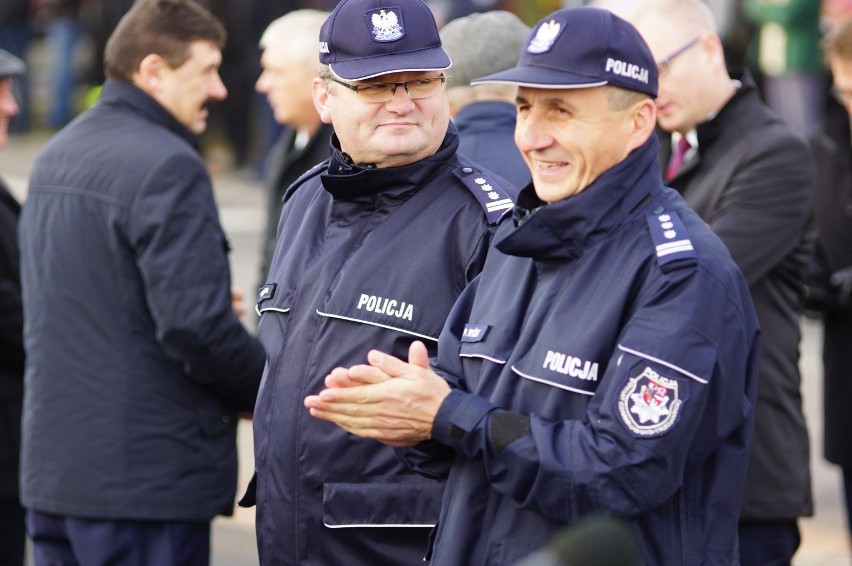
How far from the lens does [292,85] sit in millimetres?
6438

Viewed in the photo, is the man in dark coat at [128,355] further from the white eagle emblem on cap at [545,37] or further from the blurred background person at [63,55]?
the blurred background person at [63,55]

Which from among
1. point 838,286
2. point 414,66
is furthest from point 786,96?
point 414,66

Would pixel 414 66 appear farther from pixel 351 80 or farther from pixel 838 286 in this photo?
pixel 838 286

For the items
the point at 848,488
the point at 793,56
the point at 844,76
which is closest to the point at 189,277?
the point at 844,76

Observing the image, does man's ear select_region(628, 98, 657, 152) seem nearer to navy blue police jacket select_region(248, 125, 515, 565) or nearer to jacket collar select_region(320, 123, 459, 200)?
navy blue police jacket select_region(248, 125, 515, 565)

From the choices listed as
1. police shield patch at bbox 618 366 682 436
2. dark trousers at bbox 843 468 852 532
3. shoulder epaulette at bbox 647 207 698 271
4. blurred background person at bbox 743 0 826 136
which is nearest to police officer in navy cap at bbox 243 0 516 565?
shoulder epaulette at bbox 647 207 698 271

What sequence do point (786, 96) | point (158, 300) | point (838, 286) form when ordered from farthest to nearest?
point (786, 96) < point (838, 286) < point (158, 300)

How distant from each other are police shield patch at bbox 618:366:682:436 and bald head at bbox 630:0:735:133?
215 centimetres

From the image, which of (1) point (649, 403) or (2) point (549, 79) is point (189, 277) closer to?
(2) point (549, 79)

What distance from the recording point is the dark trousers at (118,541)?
4.55 metres

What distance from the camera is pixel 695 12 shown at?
196 inches

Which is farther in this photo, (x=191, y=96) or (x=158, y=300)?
(x=191, y=96)

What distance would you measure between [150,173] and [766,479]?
2.09m

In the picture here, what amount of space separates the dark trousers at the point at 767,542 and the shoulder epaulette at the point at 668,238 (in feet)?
5.95
